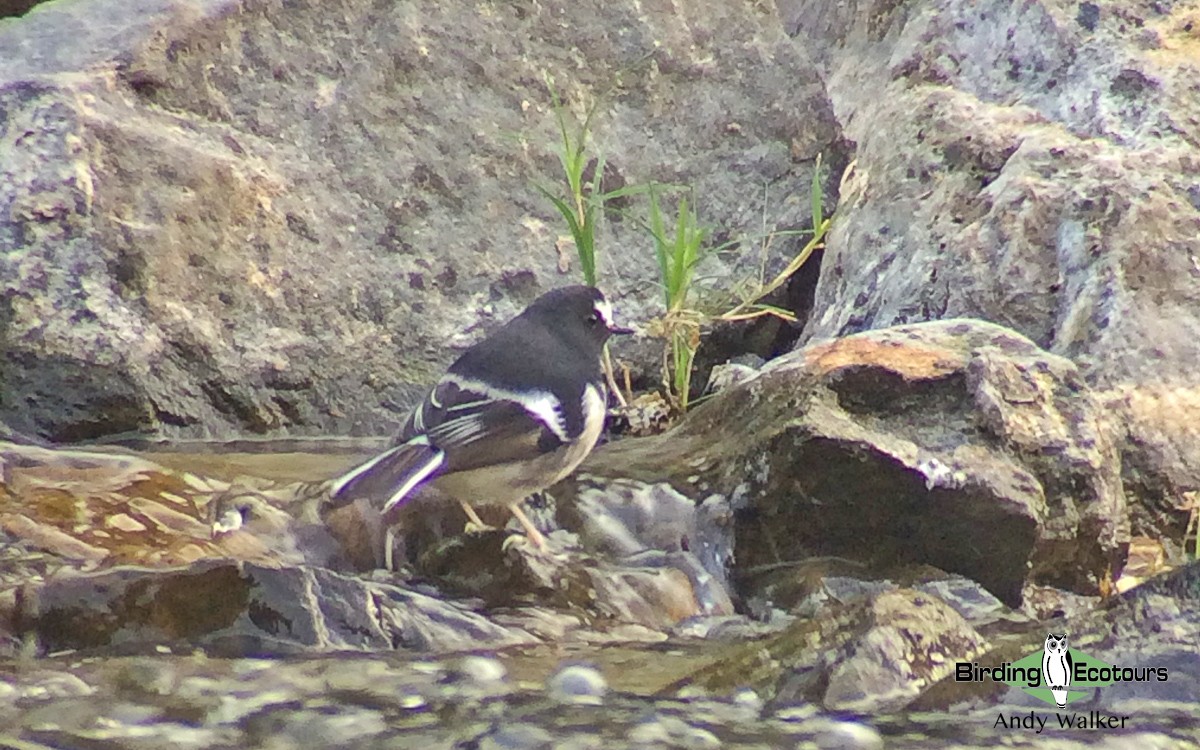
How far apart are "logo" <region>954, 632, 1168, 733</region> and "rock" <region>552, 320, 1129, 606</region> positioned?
120 centimetres

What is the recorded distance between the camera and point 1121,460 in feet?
15.8

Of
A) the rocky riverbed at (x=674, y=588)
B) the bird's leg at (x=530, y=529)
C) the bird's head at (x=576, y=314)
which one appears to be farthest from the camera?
the bird's head at (x=576, y=314)

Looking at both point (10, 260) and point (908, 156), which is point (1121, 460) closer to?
point (908, 156)

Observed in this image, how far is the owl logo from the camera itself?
2.88 metres

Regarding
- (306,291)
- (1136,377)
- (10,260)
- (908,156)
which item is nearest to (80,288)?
(10,260)

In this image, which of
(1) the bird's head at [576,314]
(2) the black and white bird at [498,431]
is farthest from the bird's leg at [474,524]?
(1) the bird's head at [576,314]

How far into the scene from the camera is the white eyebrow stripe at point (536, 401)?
450 cm

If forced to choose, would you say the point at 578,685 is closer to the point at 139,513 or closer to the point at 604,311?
the point at 139,513

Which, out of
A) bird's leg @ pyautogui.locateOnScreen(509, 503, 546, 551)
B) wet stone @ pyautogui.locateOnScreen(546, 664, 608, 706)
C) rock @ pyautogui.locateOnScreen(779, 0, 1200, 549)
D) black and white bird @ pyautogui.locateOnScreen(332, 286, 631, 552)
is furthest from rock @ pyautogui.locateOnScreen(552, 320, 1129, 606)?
wet stone @ pyautogui.locateOnScreen(546, 664, 608, 706)

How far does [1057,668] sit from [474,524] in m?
1.93

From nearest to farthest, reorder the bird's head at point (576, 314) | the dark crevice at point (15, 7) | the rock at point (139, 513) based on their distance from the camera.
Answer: the rock at point (139, 513) < the bird's head at point (576, 314) < the dark crevice at point (15, 7)

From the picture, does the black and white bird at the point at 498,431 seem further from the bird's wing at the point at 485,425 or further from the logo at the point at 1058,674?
the logo at the point at 1058,674

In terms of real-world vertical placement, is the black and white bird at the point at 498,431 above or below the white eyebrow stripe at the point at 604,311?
below

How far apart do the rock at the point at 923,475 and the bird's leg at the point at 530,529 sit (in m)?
0.18
